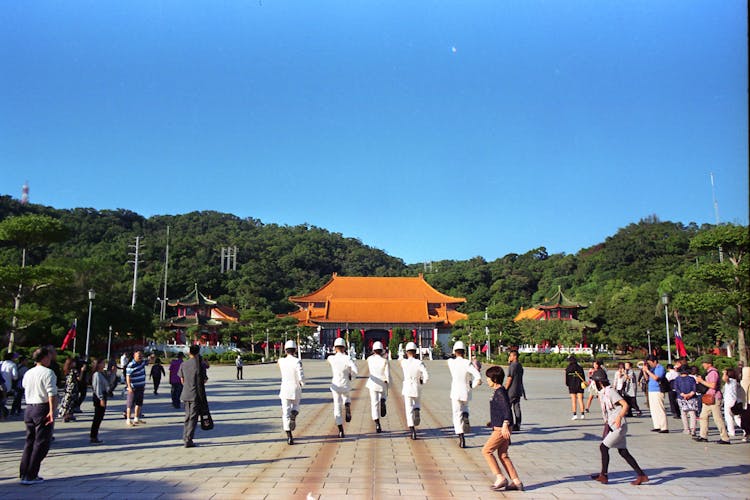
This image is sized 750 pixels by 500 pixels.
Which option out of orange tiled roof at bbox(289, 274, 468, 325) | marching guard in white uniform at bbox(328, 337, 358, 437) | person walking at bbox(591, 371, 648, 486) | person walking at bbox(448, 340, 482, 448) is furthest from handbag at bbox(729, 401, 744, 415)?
orange tiled roof at bbox(289, 274, 468, 325)

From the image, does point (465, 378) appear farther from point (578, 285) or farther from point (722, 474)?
point (578, 285)

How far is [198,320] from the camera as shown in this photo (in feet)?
172

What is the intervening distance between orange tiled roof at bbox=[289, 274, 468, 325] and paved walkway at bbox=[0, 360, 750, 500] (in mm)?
44286

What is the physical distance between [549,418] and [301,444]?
613 centimetres

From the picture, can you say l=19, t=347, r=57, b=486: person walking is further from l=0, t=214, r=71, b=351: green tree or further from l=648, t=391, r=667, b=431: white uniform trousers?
l=0, t=214, r=71, b=351: green tree

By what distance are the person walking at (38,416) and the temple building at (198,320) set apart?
4188 centimetres

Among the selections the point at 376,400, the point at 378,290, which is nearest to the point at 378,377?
the point at 376,400

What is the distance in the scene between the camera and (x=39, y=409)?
6.32m

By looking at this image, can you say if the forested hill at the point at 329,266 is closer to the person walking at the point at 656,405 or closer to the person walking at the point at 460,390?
the person walking at the point at 656,405

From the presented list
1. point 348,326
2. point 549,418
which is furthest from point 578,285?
point 549,418

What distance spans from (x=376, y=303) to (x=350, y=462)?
170 feet

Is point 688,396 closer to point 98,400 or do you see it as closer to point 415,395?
point 415,395

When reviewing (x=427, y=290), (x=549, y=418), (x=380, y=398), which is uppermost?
(x=427, y=290)

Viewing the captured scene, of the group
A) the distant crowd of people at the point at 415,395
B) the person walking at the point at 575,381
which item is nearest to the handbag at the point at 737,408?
the distant crowd of people at the point at 415,395
